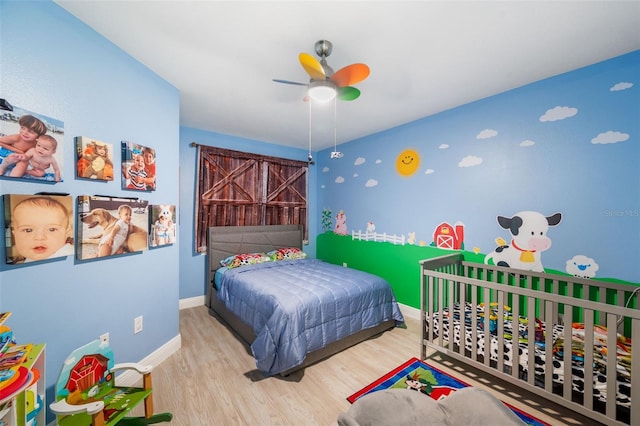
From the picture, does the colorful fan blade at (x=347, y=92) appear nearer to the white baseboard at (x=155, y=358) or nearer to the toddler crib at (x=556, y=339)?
the toddler crib at (x=556, y=339)

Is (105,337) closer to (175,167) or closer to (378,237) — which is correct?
(175,167)

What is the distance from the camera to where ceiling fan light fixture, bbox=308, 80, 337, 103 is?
1768 millimetres

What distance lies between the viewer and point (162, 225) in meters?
2.23

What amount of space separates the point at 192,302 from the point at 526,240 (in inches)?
165

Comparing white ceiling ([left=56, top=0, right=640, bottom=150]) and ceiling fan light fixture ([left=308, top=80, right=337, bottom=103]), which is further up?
white ceiling ([left=56, top=0, right=640, bottom=150])

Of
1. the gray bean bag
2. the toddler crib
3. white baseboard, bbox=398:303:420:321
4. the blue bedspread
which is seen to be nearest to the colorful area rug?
the toddler crib

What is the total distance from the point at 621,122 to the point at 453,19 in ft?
5.44

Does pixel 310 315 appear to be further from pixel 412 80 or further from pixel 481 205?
pixel 412 80

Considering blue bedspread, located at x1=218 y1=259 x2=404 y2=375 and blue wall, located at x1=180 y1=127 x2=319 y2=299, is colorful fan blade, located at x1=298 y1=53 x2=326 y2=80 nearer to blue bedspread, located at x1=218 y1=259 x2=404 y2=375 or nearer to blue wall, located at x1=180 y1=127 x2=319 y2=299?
blue bedspread, located at x1=218 y1=259 x2=404 y2=375

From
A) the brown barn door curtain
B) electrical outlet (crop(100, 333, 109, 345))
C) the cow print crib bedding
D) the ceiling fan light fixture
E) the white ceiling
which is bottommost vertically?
the cow print crib bedding

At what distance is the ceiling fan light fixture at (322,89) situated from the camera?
5.80 ft

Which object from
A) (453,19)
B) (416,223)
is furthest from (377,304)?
(453,19)

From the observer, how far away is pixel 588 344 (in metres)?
1.50

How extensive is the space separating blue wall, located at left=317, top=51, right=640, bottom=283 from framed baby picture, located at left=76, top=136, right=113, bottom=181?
3.13 m
